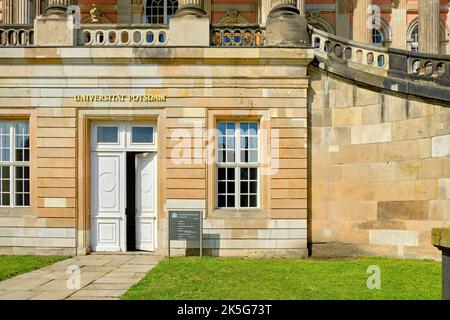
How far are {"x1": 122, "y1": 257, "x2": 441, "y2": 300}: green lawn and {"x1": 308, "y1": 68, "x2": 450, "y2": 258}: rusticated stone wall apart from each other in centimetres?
76

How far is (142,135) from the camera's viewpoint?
1316 centimetres

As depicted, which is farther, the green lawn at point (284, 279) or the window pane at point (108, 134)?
the window pane at point (108, 134)

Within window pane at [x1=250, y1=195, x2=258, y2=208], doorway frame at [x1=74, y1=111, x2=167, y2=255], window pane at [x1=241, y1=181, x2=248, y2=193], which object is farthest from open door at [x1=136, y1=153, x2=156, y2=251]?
window pane at [x1=250, y1=195, x2=258, y2=208]

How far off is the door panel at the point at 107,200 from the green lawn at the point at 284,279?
2.11 m

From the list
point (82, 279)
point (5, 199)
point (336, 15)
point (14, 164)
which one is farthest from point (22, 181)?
point (336, 15)

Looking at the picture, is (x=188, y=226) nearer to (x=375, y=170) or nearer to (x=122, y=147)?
(x=122, y=147)

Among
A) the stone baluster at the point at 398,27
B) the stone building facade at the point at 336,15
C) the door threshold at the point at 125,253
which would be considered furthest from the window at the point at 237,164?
the stone baluster at the point at 398,27

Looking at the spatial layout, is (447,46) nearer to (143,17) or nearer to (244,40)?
(143,17)

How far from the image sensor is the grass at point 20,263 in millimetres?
10012

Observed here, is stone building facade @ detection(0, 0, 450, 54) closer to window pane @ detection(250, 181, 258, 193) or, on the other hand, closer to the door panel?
window pane @ detection(250, 181, 258, 193)

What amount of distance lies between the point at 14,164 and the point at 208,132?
16.3ft

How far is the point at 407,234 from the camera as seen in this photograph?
1215 centimetres

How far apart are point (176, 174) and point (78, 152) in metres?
2.49

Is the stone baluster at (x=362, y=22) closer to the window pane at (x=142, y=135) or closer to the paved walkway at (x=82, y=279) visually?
the window pane at (x=142, y=135)
